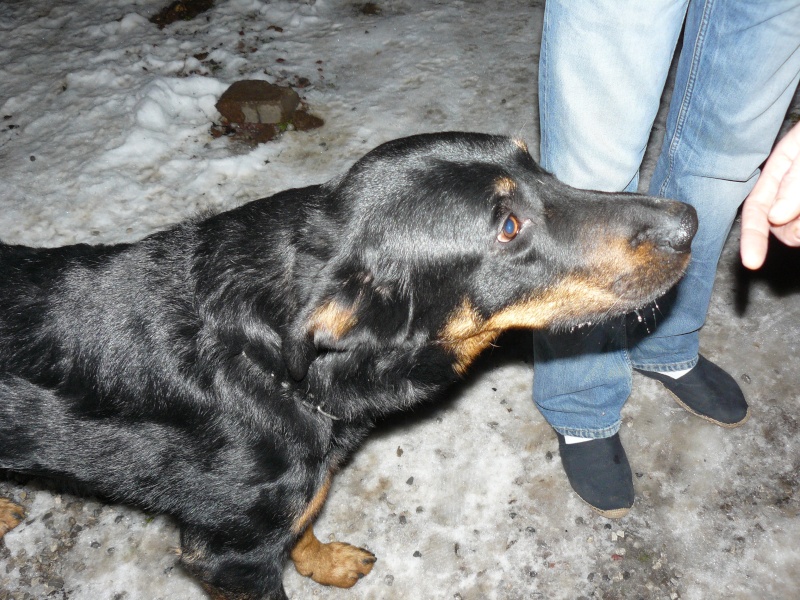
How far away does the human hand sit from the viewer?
2.10 m

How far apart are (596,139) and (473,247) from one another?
27.8 inches

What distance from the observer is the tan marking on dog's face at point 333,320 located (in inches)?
89.6

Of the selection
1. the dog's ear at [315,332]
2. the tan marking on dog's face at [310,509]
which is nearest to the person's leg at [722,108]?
the dog's ear at [315,332]

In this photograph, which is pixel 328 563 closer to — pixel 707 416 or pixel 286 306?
pixel 286 306

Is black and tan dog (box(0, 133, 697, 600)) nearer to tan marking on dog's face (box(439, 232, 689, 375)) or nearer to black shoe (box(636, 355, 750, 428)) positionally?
tan marking on dog's face (box(439, 232, 689, 375))

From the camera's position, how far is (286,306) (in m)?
2.35

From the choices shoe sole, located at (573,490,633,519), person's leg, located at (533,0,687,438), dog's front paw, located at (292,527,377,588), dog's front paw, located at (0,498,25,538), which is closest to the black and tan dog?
person's leg, located at (533,0,687,438)

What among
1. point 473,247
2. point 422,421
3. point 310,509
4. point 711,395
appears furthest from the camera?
point 422,421

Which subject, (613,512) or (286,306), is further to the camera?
(613,512)

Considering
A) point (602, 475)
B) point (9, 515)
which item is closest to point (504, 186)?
point (602, 475)

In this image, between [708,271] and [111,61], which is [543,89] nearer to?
[708,271]

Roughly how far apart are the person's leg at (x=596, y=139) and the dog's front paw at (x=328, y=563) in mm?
1318

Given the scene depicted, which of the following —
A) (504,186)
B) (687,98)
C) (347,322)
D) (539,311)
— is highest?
(687,98)

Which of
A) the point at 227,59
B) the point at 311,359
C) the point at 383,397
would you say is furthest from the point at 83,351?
the point at 227,59
